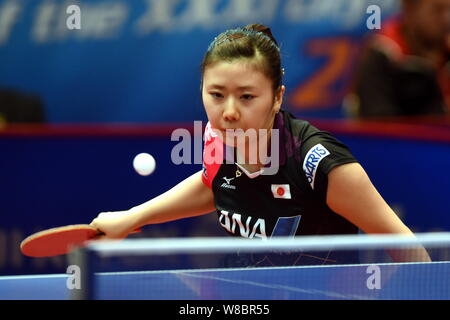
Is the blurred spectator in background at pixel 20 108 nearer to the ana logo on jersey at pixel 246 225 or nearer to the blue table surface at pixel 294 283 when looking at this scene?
the ana logo on jersey at pixel 246 225

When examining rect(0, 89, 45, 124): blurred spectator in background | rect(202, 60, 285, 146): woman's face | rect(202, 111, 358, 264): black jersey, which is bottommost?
rect(202, 111, 358, 264): black jersey

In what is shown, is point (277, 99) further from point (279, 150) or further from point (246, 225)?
point (246, 225)

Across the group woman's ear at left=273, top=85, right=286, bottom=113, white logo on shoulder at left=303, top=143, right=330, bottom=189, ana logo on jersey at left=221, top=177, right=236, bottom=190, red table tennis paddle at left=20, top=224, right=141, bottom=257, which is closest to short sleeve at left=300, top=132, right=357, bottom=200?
white logo on shoulder at left=303, top=143, right=330, bottom=189

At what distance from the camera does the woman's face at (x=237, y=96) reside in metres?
2.74

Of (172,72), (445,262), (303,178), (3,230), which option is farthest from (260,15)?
(445,262)

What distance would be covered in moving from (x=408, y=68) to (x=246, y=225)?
3.90m

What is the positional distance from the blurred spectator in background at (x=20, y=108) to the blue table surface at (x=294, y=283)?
166 inches

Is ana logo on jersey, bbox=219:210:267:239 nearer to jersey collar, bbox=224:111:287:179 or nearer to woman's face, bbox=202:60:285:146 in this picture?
jersey collar, bbox=224:111:287:179

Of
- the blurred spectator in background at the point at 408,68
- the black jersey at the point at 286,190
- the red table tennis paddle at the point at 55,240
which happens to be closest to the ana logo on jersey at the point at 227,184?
the black jersey at the point at 286,190

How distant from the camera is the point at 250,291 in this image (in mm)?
2264

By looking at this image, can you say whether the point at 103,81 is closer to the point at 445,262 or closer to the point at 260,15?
the point at 260,15

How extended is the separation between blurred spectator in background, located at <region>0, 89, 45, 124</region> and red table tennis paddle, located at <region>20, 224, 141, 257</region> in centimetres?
348

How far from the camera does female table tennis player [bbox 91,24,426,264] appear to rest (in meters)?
2.71

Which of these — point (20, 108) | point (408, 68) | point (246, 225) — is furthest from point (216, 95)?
point (408, 68)
